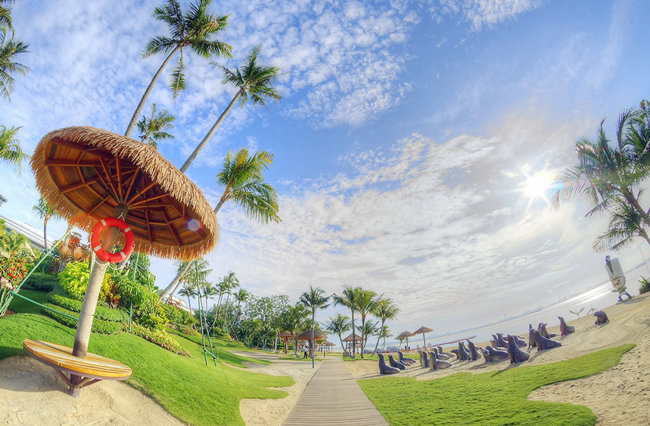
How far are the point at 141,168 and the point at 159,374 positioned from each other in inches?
225

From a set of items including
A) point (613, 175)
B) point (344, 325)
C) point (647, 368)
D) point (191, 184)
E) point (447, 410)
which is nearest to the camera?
point (191, 184)

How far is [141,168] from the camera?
16.9ft

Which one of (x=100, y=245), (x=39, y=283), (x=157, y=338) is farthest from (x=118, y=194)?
(x=39, y=283)

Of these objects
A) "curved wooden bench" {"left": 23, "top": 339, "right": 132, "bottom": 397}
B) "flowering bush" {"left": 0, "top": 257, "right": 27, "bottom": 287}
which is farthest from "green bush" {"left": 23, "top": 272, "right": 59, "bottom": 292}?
"curved wooden bench" {"left": 23, "top": 339, "right": 132, "bottom": 397}

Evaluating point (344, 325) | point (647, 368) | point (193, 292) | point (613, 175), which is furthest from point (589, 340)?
point (193, 292)

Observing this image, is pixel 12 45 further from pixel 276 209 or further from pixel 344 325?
pixel 344 325

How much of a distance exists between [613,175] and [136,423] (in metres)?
23.0

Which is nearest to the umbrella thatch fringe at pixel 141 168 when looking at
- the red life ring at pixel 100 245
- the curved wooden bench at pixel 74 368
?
the red life ring at pixel 100 245

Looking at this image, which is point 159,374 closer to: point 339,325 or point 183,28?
point 183,28

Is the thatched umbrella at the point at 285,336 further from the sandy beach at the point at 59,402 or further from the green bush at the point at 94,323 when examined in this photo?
the sandy beach at the point at 59,402

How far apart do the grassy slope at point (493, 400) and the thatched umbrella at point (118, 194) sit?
7113 mm

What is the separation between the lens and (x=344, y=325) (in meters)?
46.4

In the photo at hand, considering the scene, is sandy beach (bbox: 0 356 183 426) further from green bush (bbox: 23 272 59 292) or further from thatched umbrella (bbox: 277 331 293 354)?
thatched umbrella (bbox: 277 331 293 354)

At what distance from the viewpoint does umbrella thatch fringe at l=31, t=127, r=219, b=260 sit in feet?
16.1
